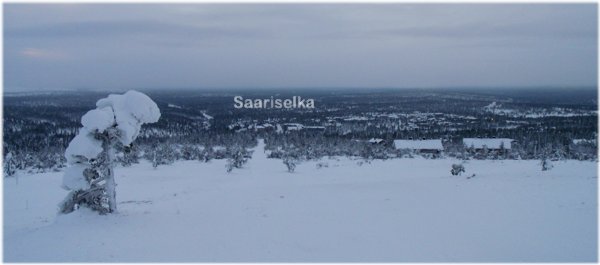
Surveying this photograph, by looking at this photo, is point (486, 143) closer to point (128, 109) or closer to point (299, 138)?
point (299, 138)

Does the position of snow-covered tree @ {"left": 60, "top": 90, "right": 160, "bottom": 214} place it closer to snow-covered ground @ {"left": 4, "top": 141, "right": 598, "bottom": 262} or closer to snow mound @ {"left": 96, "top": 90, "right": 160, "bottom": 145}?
snow mound @ {"left": 96, "top": 90, "right": 160, "bottom": 145}

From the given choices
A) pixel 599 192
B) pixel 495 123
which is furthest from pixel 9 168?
pixel 495 123

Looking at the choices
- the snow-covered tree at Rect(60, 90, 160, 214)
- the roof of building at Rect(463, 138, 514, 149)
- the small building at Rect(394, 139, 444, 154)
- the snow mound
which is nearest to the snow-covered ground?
the snow-covered tree at Rect(60, 90, 160, 214)

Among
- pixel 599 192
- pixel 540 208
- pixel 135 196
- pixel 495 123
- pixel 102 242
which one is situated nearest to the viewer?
pixel 102 242

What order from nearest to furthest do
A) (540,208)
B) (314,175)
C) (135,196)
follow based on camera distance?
(540,208) < (135,196) < (314,175)

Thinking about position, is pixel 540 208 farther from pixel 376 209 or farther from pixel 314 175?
pixel 314 175

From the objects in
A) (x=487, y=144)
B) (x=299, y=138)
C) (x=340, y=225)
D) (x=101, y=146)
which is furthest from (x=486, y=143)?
(x=101, y=146)
